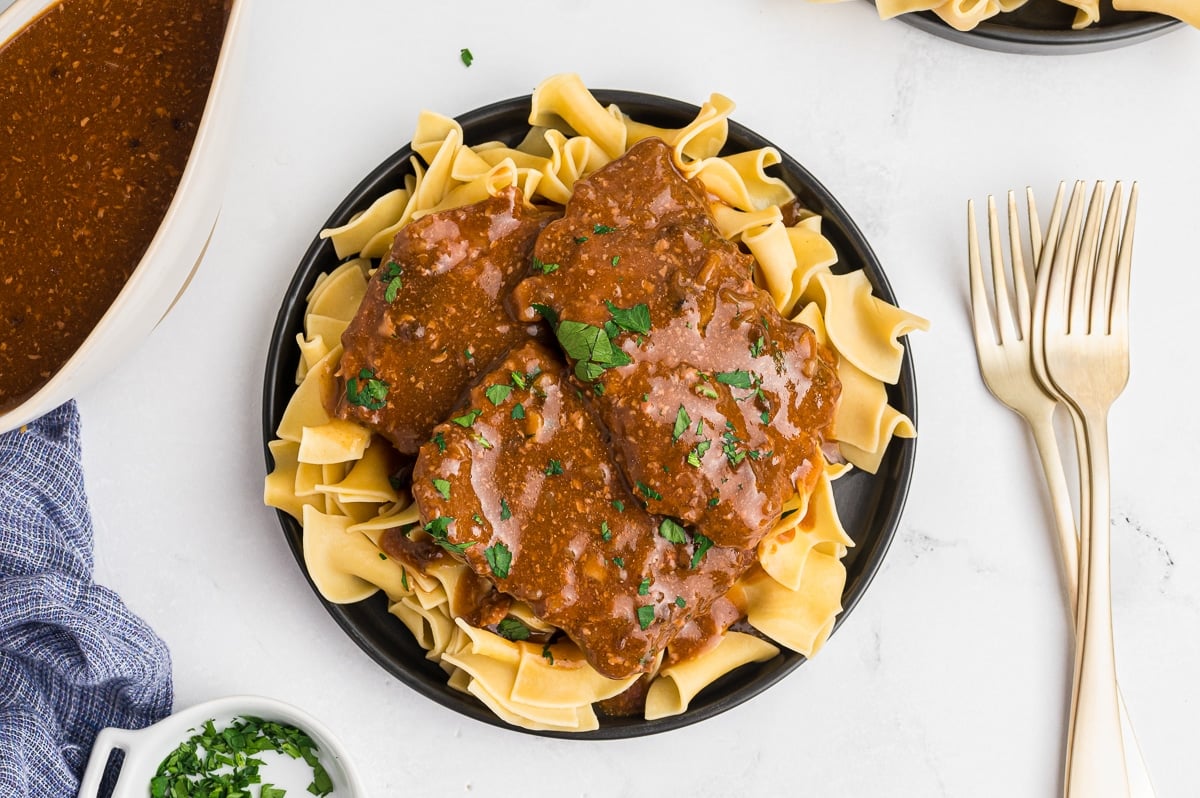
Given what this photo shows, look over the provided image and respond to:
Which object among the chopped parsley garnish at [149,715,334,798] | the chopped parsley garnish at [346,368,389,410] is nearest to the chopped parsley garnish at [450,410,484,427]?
the chopped parsley garnish at [346,368,389,410]

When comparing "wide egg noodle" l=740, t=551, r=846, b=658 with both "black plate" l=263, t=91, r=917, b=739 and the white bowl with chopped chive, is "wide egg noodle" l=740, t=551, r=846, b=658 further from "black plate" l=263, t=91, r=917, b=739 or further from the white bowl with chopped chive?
the white bowl with chopped chive

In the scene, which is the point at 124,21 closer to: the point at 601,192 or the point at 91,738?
the point at 601,192

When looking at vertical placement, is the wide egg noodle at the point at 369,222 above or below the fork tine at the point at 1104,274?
above

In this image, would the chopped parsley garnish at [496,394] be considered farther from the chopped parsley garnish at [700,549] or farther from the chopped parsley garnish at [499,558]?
the chopped parsley garnish at [700,549]

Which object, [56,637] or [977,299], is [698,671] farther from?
[56,637]

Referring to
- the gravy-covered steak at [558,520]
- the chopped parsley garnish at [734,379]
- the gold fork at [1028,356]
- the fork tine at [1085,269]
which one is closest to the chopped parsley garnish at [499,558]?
the gravy-covered steak at [558,520]

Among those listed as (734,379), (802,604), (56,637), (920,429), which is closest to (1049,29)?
(920,429)
